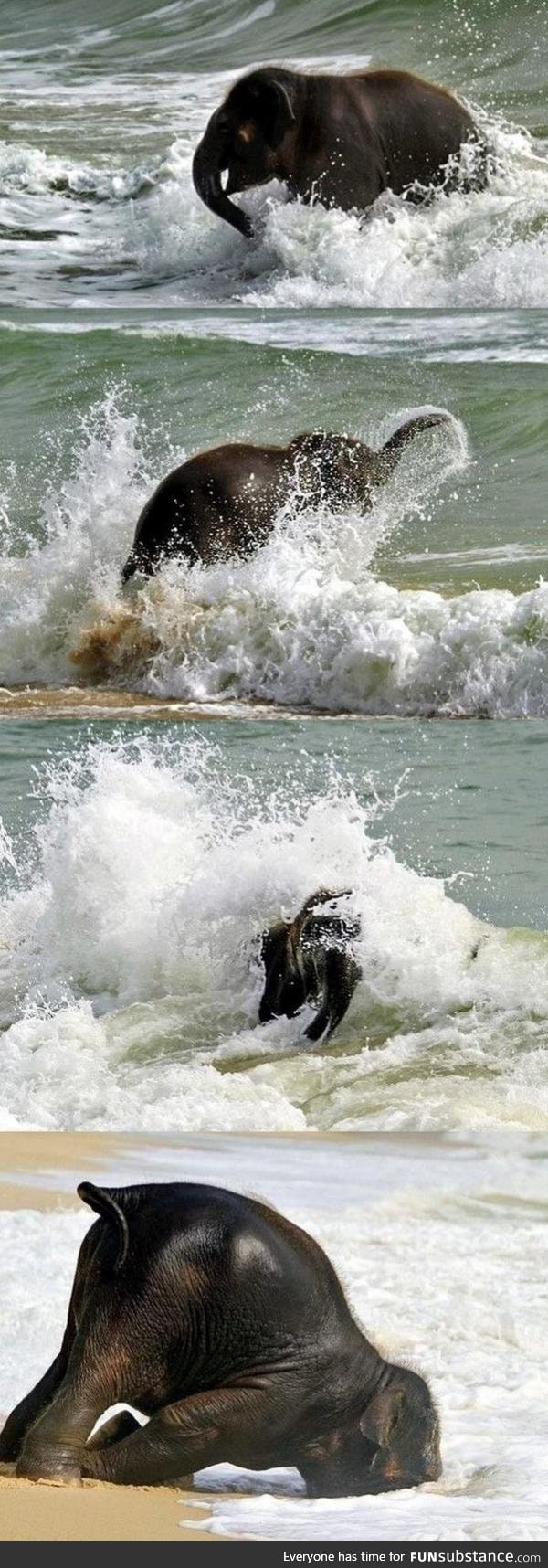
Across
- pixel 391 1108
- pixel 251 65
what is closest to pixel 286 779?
pixel 391 1108

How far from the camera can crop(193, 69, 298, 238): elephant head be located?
833 cm

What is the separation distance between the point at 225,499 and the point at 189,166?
3.19 meters

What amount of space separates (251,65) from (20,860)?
5.27 meters

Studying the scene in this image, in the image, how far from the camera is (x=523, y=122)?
9102 millimetres

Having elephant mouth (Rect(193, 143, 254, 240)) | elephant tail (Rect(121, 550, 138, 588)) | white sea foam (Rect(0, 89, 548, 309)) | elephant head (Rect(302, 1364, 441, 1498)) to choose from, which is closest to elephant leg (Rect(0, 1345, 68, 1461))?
elephant head (Rect(302, 1364, 441, 1498))

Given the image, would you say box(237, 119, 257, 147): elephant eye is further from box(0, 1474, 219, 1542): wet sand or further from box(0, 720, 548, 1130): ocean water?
box(0, 1474, 219, 1542): wet sand

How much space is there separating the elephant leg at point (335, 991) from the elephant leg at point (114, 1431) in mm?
2101

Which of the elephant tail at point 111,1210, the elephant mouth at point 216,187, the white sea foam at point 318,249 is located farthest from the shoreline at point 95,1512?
the elephant mouth at point 216,187

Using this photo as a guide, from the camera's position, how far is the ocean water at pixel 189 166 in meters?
8.37

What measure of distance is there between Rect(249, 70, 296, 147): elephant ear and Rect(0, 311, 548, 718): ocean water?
74cm

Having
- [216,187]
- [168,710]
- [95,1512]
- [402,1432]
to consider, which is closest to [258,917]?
[168,710]

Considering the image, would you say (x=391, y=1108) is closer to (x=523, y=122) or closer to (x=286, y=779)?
(x=286, y=779)

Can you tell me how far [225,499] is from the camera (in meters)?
6.72
